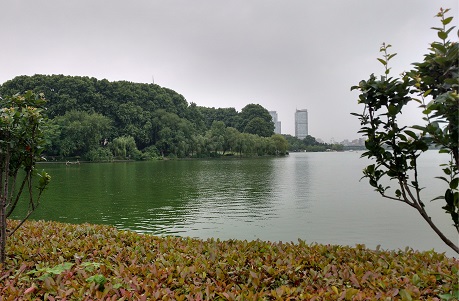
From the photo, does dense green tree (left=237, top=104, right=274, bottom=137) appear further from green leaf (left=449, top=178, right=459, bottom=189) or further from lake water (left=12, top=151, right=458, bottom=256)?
green leaf (left=449, top=178, right=459, bottom=189)

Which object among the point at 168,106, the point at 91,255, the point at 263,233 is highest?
the point at 168,106

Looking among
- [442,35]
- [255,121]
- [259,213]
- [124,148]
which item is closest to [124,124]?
[124,148]

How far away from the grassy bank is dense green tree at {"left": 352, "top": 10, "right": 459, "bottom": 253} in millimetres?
624

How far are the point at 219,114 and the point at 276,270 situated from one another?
4169 inches

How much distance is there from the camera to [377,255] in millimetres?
3877

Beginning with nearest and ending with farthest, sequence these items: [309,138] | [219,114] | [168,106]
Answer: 1. [168,106]
2. [219,114]
3. [309,138]

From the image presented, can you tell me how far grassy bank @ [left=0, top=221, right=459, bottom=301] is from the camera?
2.67 m

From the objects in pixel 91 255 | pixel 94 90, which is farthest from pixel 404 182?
pixel 94 90

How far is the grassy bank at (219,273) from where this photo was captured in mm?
2670

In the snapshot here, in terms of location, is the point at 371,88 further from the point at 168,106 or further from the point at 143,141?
the point at 168,106

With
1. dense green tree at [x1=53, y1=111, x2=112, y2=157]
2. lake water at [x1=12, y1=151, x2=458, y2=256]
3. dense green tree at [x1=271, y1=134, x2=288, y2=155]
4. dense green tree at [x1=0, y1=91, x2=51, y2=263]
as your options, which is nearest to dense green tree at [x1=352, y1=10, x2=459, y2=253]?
dense green tree at [x1=0, y1=91, x2=51, y2=263]

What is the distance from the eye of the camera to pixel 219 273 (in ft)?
10.5

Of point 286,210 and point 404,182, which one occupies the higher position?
point 404,182

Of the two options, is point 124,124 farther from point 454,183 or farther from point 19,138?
point 454,183
